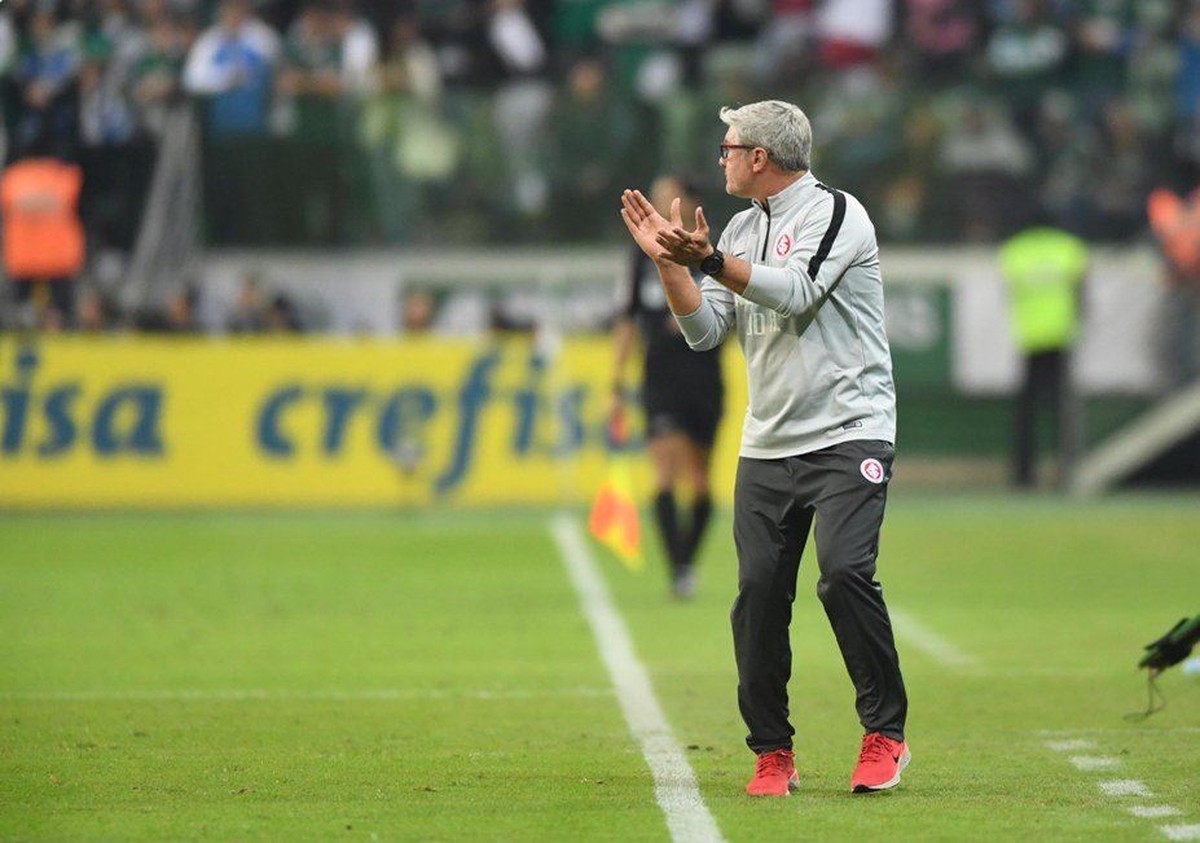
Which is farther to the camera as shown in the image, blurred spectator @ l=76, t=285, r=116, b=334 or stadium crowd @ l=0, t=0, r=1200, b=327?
stadium crowd @ l=0, t=0, r=1200, b=327

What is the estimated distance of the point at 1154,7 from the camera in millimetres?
25625

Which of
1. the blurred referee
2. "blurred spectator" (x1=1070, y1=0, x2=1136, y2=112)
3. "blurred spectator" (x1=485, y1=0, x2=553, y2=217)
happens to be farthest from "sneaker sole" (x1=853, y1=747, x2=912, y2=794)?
"blurred spectator" (x1=1070, y1=0, x2=1136, y2=112)

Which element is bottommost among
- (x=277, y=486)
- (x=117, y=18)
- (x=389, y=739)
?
(x=277, y=486)

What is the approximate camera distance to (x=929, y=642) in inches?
452

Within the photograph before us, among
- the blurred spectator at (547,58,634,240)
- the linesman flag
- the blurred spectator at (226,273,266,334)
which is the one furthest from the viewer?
the blurred spectator at (547,58,634,240)

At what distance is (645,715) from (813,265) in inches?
100

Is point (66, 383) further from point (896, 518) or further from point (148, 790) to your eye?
point (148, 790)

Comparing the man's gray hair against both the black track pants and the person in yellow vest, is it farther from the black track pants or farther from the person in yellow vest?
the person in yellow vest

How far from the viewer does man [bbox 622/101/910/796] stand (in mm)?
6949

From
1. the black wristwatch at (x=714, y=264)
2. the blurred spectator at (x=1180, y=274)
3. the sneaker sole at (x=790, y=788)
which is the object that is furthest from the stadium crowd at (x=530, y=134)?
the black wristwatch at (x=714, y=264)

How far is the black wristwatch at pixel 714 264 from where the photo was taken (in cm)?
668

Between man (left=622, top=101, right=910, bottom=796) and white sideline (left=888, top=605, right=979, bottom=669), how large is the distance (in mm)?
3584

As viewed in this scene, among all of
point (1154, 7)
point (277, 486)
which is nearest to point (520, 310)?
point (277, 486)

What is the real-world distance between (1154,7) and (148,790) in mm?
20769
